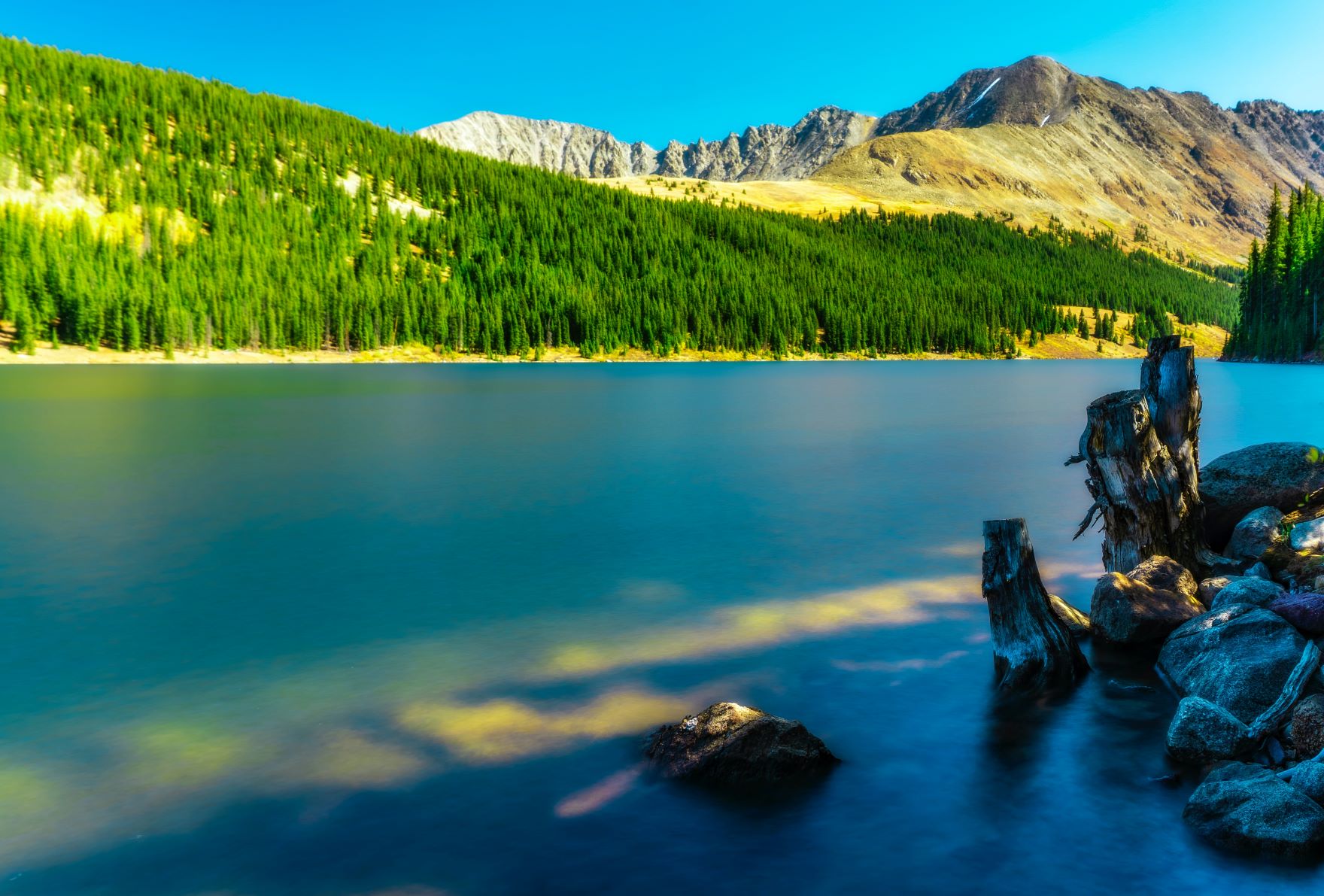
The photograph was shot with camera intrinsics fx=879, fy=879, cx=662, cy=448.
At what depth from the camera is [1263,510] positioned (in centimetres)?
1659

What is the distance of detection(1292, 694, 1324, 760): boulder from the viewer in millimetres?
9062

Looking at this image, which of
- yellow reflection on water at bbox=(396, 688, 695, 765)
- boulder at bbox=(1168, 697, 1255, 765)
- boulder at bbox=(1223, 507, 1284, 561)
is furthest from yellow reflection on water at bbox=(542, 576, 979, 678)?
boulder at bbox=(1168, 697, 1255, 765)

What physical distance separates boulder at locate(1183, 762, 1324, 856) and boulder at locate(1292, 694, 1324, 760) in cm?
75

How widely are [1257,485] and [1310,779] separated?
1116 centimetres

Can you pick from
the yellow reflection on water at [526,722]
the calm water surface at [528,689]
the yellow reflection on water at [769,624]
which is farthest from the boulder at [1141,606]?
the yellow reflection on water at [526,722]

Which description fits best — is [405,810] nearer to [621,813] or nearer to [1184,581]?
[621,813]

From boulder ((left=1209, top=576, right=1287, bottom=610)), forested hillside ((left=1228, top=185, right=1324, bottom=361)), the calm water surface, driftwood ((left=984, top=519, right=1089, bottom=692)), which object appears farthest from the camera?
forested hillside ((left=1228, top=185, right=1324, bottom=361))

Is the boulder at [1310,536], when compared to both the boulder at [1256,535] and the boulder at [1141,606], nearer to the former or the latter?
the boulder at [1256,535]

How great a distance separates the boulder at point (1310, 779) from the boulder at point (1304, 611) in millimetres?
3731

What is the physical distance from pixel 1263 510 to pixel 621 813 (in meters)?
14.3

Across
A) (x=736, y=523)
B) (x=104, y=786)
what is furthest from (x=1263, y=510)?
(x=104, y=786)

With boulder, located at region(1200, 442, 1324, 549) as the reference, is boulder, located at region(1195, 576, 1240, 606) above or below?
below

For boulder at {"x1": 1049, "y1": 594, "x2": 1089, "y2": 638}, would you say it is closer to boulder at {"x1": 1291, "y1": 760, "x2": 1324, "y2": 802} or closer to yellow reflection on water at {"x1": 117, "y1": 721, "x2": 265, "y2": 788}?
boulder at {"x1": 1291, "y1": 760, "x2": 1324, "y2": 802}

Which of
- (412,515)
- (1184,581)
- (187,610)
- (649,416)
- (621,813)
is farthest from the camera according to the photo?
(649,416)
